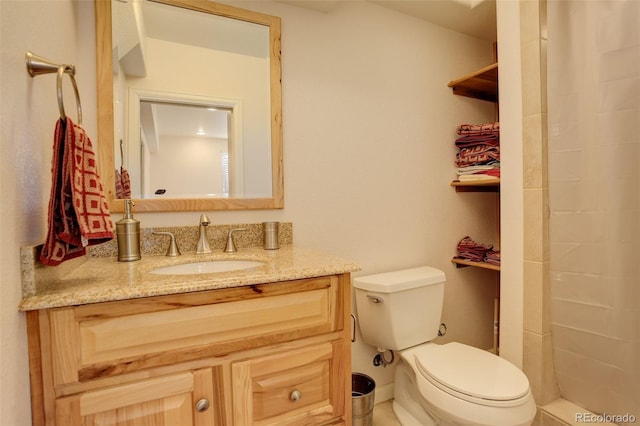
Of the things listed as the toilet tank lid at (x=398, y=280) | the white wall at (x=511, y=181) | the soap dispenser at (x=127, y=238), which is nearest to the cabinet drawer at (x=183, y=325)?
the soap dispenser at (x=127, y=238)

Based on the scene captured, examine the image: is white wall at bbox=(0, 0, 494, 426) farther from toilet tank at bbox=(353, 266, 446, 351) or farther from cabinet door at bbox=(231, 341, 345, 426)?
cabinet door at bbox=(231, 341, 345, 426)

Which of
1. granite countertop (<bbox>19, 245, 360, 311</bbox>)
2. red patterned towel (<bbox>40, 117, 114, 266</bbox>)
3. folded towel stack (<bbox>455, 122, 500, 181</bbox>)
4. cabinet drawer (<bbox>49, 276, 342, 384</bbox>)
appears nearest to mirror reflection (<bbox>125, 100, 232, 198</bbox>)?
granite countertop (<bbox>19, 245, 360, 311</bbox>)

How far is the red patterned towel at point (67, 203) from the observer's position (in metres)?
0.77

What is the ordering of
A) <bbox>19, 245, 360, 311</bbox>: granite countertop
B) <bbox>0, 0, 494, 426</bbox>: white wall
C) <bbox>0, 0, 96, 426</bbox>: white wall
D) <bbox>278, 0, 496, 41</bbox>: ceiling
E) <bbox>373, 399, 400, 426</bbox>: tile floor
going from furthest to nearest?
<bbox>278, 0, 496, 41</bbox>: ceiling, <bbox>373, 399, 400, 426</bbox>: tile floor, <bbox>0, 0, 494, 426</bbox>: white wall, <bbox>19, 245, 360, 311</bbox>: granite countertop, <bbox>0, 0, 96, 426</bbox>: white wall

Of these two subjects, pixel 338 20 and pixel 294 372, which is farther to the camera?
pixel 338 20

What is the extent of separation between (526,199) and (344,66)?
108 centimetres

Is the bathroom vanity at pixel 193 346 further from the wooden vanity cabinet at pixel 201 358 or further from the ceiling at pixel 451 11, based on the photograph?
the ceiling at pixel 451 11

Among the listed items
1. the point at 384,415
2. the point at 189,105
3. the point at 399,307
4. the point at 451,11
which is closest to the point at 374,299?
the point at 399,307

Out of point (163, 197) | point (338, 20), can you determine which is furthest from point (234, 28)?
point (163, 197)

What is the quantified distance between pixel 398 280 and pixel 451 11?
1503 millimetres

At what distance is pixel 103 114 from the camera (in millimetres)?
1247

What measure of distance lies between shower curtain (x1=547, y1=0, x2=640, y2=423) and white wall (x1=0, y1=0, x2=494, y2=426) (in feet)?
2.12

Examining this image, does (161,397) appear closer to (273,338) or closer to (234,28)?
(273,338)

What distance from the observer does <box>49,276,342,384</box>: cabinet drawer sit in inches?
29.4
